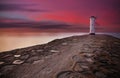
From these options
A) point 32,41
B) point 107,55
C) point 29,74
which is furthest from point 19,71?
point 32,41

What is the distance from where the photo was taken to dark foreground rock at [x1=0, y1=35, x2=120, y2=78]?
10.8 feet

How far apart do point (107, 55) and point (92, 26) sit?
209 cm

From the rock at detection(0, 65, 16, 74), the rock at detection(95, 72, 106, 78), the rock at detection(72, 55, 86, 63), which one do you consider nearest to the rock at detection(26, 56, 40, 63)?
the rock at detection(0, 65, 16, 74)

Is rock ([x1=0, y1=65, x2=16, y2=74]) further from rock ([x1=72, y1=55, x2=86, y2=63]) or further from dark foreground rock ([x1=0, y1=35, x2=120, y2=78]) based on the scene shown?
rock ([x1=72, y1=55, x2=86, y2=63])

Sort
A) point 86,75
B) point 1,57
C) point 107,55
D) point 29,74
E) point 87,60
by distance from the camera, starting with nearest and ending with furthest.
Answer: point 86,75, point 29,74, point 87,60, point 107,55, point 1,57

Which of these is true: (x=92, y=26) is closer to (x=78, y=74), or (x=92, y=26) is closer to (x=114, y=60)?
(x=114, y=60)

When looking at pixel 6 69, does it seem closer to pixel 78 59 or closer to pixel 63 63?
pixel 63 63

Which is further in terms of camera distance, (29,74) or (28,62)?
(28,62)

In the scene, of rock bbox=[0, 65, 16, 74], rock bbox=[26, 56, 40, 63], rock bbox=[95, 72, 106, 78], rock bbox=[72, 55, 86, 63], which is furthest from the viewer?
rock bbox=[26, 56, 40, 63]

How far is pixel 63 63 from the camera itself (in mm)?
3641

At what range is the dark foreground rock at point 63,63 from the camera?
329 centimetres

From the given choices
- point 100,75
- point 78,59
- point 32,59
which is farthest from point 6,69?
point 100,75

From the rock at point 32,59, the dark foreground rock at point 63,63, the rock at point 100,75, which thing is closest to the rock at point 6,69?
the dark foreground rock at point 63,63

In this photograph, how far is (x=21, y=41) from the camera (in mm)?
6418
